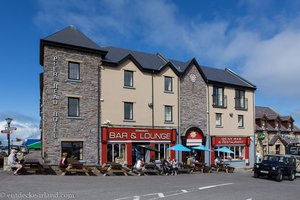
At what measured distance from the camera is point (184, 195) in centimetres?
1454

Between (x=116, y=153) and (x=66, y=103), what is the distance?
5.87 meters

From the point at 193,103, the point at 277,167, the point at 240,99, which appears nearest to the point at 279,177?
the point at 277,167

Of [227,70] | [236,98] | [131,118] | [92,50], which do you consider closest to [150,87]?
[131,118]

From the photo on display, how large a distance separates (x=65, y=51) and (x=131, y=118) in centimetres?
784

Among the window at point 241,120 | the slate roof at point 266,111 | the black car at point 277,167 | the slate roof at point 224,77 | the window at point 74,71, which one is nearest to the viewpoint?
the black car at point 277,167

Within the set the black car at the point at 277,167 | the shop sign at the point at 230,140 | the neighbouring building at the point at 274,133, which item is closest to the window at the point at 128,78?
the shop sign at the point at 230,140

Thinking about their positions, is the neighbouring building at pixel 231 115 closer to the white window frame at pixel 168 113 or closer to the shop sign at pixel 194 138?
the shop sign at pixel 194 138

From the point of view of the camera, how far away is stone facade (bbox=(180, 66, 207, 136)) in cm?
3362

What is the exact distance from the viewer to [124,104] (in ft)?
97.7

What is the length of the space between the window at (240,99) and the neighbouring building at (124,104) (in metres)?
0.34

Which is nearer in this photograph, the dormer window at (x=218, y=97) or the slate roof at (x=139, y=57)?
the slate roof at (x=139, y=57)

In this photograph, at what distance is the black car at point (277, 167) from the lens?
81.3ft

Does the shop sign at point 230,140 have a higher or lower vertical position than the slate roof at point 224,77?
lower

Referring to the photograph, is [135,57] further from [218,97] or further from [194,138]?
[218,97]
